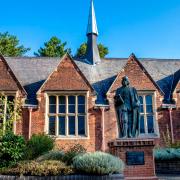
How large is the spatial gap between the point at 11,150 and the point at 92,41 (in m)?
16.4

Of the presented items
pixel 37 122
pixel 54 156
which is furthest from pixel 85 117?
pixel 54 156

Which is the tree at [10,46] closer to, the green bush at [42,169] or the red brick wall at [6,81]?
the red brick wall at [6,81]

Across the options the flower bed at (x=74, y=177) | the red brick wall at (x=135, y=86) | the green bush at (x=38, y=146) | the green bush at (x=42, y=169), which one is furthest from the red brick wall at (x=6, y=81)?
the flower bed at (x=74, y=177)

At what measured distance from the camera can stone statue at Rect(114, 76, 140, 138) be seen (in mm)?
10641

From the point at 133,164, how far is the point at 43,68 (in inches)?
558

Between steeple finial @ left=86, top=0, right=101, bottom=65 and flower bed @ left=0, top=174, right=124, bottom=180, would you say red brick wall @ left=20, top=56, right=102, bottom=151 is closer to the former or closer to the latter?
steeple finial @ left=86, top=0, right=101, bottom=65

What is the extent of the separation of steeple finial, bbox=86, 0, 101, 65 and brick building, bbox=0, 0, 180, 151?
11.4 ft

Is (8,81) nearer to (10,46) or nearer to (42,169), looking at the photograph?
(42,169)

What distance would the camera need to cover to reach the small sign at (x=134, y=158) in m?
10.1

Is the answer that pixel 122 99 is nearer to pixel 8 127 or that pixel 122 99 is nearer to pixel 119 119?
pixel 119 119

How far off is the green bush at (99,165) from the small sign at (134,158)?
0.57 m

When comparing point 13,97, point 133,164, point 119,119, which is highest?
point 13,97

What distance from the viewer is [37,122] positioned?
1903 cm

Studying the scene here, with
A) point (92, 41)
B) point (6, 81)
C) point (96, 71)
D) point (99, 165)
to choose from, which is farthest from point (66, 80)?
point (99, 165)
